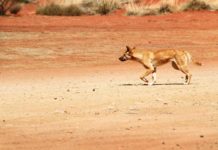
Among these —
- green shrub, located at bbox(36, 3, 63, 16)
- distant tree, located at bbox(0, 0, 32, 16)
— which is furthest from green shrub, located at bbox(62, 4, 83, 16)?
distant tree, located at bbox(0, 0, 32, 16)

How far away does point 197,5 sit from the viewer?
38.6 metres

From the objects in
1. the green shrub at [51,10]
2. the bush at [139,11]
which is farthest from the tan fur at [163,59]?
the green shrub at [51,10]

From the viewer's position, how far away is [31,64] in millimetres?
24922

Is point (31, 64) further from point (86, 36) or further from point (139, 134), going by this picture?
point (139, 134)

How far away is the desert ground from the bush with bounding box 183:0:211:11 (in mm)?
1308

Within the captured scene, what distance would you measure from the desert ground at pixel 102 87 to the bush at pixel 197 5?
4.29ft

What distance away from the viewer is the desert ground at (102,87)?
38.2 feet

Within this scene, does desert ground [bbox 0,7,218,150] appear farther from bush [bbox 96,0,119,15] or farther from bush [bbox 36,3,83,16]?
bush [bbox 36,3,83,16]

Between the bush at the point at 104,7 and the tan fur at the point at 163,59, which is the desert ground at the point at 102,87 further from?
the bush at the point at 104,7

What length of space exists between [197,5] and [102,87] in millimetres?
20846

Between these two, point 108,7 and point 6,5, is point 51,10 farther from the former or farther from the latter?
point 6,5

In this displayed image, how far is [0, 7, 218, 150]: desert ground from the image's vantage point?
11633mm

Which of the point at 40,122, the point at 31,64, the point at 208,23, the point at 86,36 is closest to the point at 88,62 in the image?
the point at 31,64

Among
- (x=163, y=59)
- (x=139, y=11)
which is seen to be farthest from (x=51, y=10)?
(x=163, y=59)
